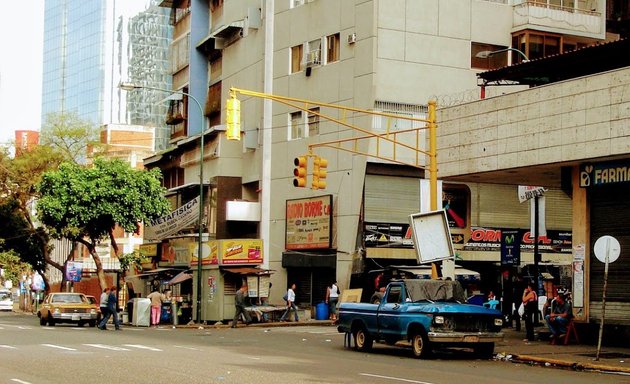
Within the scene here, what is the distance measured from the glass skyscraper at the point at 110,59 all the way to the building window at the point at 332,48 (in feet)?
361

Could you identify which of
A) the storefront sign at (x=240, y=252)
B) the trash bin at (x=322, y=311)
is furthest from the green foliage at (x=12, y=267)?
the trash bin at (x=322, y=311)

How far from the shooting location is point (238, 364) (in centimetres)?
2184

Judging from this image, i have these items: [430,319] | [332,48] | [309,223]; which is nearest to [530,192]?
[430,319]

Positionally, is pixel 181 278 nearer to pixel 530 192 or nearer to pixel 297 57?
pixel 297 57

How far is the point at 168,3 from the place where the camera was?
6694cm

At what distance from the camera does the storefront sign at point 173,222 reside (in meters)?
55.4

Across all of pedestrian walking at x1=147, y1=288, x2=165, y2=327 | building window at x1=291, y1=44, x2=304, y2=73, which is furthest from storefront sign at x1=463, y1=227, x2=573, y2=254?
pedestrian walking at x1=147, y1=288, x2=165, y2=327

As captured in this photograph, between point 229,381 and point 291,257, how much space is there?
31.1m

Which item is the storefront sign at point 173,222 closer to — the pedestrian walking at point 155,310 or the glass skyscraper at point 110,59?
the pedestrian walking at point 155,310

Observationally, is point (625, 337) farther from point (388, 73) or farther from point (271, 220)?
point (271, 220)

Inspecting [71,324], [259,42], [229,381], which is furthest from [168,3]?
[229,381]

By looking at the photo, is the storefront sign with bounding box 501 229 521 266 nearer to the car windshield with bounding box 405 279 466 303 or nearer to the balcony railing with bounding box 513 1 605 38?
the car windshield with bounding box 405 279 466 303

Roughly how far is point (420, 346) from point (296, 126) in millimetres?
26180

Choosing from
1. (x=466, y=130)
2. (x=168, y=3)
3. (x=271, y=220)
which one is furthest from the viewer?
(x=168, y=3)
